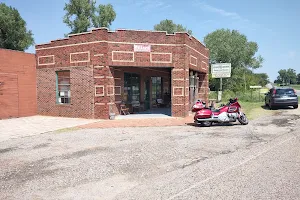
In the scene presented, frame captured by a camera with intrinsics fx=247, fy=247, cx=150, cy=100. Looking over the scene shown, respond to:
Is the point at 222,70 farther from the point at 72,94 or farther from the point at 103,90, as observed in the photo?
the point at 72,94

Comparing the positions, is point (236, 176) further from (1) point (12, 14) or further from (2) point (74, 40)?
(1) point (12, 14)

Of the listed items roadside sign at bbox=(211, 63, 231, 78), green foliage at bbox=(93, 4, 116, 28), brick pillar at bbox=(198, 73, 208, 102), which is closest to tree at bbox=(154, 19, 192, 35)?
green foliage at bbox=(93, 4, 116, 28)

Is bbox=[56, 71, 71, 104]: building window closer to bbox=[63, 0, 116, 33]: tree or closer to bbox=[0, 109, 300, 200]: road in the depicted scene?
bbox=[0, 109, 300, 200]: road

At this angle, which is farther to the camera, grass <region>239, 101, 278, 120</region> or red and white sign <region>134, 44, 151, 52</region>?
grass <region>239, 101, 278, 120</region>

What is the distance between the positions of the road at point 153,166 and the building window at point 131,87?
748 centimetres

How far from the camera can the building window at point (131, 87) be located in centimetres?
1680

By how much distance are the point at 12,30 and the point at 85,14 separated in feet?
40.4

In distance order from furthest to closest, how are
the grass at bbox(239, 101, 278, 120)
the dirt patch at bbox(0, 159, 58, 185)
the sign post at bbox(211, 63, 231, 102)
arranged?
1. the sign post at bbox(211, 63, 231, 102)
2. the grass at bbox(239, 101, 278, 120)
3. the dirt patch at bbox(0, 159, 58, 185)

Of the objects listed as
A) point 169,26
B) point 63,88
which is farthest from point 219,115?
point 169,26

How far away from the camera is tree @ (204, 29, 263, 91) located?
44219mm

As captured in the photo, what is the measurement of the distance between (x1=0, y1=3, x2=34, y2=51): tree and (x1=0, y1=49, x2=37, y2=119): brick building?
69.2ft

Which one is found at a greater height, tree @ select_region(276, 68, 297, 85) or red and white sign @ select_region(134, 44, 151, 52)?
tree @ select_region(276, 68, 297, 85)

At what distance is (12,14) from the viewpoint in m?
34.2

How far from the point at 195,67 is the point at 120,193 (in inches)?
566
